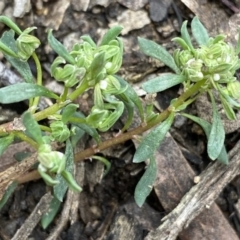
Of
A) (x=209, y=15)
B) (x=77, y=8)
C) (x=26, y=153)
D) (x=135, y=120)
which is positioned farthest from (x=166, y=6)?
(x=26, y=153)

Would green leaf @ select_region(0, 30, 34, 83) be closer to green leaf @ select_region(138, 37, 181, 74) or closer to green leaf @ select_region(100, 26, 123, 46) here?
green leaf @ select_region(100, 26, 123, 46)

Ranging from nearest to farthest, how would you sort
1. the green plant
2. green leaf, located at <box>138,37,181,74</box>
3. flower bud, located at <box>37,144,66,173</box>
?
flower bud, located at <box>37,144,66,173</box>
the green plant
green leaf, located at <box>138,37,181,74</box>

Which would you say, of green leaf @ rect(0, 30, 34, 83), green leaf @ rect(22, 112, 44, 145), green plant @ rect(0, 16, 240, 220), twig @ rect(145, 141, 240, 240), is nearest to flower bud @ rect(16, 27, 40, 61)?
green plant @ rect(0, 16, 240, 220)

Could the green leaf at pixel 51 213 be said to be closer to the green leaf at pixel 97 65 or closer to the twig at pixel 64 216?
the twig at pixel 64 216

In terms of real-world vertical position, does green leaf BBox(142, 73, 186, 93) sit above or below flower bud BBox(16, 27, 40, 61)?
below

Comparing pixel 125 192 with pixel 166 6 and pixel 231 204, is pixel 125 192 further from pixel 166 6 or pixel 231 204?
pixel 166 6

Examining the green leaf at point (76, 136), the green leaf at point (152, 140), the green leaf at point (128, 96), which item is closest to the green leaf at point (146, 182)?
the green leaf at point (152, 140)

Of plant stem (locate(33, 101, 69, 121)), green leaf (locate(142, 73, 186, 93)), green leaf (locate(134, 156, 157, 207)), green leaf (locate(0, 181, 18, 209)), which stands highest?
green leaf (locate(142, 73, 186, 93))
